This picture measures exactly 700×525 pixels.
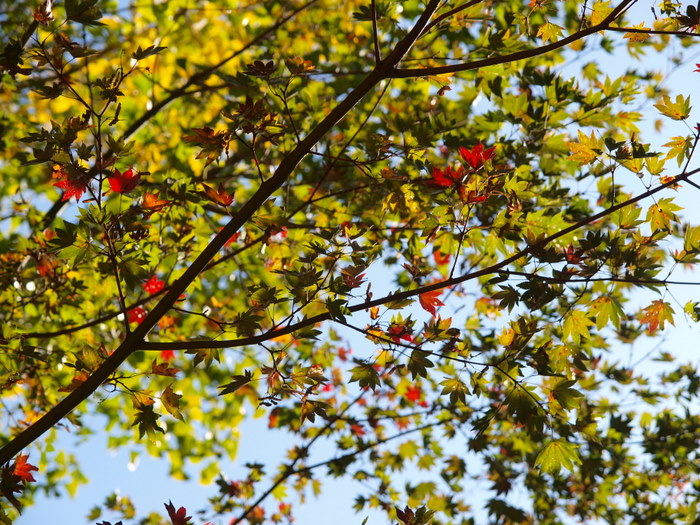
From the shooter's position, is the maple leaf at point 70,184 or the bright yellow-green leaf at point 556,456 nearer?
the maple leaf at point 70,184

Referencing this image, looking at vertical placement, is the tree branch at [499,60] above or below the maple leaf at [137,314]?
below

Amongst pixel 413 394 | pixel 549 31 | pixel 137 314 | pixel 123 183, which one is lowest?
pixel 123 183

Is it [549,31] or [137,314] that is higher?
[549,31]

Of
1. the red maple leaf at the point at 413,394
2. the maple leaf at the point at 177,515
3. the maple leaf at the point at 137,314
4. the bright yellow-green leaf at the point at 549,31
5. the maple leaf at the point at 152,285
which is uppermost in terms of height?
the bright yellow-green leaf at the point at 549,31

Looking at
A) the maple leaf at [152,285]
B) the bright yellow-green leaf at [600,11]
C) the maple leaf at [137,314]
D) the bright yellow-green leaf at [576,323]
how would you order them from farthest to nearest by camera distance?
the maple leaf at [137,314] → the maple leaf at [152,285] → the bright yellow-green leaf at [600,11] → the bright yellow-green leaf at [576,323]

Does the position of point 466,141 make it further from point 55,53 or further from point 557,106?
point 55,53

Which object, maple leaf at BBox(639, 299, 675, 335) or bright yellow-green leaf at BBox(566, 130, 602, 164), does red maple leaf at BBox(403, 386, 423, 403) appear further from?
bright yellow-green leaf at BBox(566, 130, 602, 164)

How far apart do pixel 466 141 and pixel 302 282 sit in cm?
142

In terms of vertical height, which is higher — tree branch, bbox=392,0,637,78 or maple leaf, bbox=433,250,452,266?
maple leaf, bbox=433,250,452,266

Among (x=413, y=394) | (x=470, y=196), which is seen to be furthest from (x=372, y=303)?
(x=413, y=394)

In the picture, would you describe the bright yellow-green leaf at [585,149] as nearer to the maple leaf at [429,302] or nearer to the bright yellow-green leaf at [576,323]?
the bright yellow-green leaf at [576,323]

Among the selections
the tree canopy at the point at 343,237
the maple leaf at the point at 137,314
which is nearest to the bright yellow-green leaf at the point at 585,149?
the tree canopy at the point at 343,237

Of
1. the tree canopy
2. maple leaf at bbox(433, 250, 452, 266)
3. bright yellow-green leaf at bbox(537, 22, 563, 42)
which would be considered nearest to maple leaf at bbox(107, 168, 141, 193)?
the tree canopy

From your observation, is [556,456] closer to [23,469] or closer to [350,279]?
[350,279]
